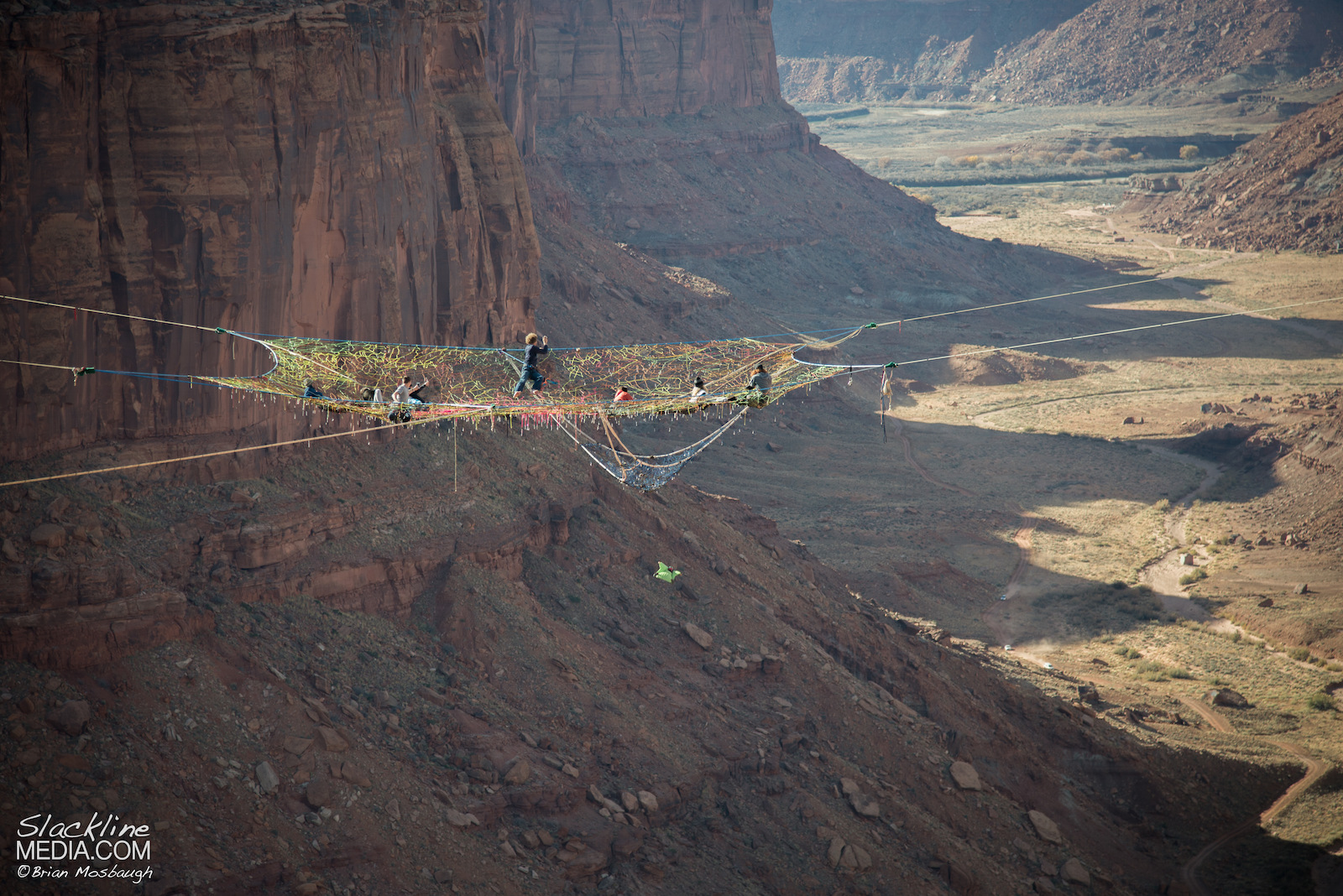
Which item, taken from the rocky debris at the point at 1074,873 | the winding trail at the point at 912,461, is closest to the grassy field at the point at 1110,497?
the winding trail at the point at 912,461

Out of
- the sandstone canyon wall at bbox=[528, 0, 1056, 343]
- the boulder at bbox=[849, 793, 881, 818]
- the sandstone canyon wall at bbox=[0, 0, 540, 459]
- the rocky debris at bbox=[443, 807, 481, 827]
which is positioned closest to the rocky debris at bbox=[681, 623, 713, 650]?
the boulder at bbox=[849, 793, 881, 818]

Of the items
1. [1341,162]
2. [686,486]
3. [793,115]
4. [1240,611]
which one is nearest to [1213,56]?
[1341,162]

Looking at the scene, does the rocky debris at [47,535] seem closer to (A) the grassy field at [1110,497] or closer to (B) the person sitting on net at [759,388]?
(B) the person sitting on net at [759,388]

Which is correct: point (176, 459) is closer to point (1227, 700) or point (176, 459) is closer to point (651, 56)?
point (1227, 700)

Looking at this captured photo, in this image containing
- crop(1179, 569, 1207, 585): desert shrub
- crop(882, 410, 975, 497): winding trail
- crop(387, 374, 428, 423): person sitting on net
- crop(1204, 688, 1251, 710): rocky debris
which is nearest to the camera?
crop(387, 374, 428, 423): person sitting on net

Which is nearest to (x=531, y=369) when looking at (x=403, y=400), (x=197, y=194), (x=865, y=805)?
(x=403, y=400)

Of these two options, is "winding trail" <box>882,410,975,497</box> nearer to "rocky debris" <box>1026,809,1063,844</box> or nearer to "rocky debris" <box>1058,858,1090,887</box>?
"rocky debris" <box>1026,809,1063,844</box>
